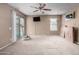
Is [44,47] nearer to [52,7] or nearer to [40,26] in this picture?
[40,26]

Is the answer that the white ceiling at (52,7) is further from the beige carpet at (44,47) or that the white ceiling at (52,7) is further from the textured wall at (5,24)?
the beige carpet at (44,47)

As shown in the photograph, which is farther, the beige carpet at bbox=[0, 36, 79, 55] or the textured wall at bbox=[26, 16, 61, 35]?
the textured wall at bbox=[26, 16, 61, 35]

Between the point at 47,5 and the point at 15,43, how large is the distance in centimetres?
132

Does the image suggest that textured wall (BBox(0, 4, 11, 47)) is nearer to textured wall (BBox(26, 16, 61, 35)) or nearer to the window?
textured wall (BBox(26, 16, 61, 35))

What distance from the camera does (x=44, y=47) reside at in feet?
11.4

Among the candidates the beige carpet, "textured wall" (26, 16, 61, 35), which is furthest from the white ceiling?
the beige carpet

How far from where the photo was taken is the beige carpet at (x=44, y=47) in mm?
3277

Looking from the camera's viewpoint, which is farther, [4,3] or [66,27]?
[66,27]

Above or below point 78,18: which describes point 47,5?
above

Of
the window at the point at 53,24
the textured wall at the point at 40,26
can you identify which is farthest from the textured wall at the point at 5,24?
the window at the point at 53,24

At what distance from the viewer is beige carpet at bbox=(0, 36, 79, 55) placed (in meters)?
3.28
